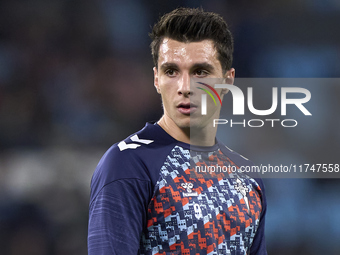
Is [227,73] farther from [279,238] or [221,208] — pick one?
[279,238]

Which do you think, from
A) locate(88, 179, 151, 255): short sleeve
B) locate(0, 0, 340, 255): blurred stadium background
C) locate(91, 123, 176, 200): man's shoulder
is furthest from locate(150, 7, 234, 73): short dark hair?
locate(0, 0, 340, 255): blurred stadium background

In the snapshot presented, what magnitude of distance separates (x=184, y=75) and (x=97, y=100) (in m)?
3.26

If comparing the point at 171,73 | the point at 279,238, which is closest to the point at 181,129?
the point at 171,73

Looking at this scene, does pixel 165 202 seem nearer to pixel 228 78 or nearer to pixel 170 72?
pixel 170 72

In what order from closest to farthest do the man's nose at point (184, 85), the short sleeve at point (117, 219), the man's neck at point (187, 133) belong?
the short sleeve at point (117, 219) < the man's nose at point (184, 85) < the man's neck at point (187, 133)

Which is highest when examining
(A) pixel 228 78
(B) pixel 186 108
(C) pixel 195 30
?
(C) pixel 195 30

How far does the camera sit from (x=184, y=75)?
92.1 inches

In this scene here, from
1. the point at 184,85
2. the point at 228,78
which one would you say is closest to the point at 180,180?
the point at 184,85

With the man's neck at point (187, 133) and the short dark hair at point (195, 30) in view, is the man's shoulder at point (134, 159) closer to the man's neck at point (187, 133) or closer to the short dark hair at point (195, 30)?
the man's neck at point (187, 133)

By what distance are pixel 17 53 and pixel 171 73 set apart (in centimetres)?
364

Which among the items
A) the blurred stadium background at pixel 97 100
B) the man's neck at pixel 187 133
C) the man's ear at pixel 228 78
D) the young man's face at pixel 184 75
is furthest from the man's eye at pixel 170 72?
the blurred stadium background at pixel 97 100

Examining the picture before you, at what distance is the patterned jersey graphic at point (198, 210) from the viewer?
210cm

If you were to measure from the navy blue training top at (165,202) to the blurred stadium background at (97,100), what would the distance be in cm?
271

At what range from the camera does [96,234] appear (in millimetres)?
2008
